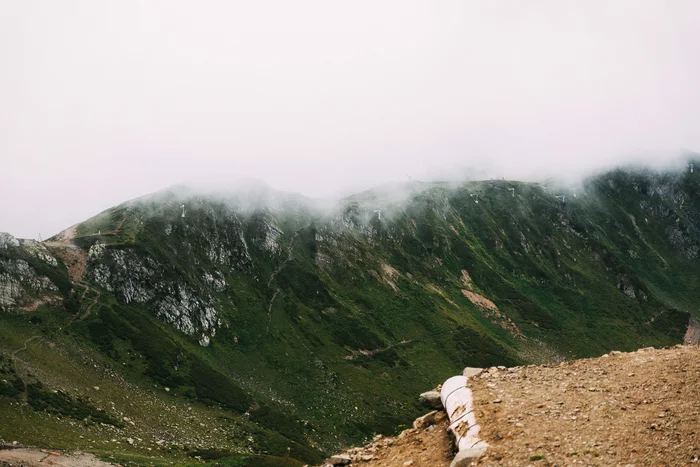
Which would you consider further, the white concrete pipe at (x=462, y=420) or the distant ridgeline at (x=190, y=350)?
the distant ridgeline at (x=190, y=350)

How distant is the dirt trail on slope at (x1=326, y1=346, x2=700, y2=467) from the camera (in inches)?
445

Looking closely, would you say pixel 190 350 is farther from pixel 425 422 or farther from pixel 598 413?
pixel 598 413

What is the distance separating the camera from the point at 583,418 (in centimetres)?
1304

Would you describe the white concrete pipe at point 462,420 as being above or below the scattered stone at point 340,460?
above

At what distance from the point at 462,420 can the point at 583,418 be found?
369 centimetres

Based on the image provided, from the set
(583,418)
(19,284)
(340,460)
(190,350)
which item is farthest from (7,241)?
(583,418)

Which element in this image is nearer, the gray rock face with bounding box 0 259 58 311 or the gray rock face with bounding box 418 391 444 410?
the gray rock face with bounding box 418 391 444 410

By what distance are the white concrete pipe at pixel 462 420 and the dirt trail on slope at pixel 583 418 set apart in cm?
26

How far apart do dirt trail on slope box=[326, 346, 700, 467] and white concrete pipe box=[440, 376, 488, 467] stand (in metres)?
0.26

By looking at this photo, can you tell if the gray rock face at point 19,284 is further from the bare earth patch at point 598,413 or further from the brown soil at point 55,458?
the bare earth patch at point 598,413

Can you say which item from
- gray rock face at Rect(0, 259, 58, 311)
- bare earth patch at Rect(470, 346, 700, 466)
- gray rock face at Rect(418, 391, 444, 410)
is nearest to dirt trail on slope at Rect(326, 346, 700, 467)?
bare earth patch at Rect(470, 346, 700, 466)

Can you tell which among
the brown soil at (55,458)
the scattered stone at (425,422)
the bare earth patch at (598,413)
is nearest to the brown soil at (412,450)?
the scattered stone at (425,422)

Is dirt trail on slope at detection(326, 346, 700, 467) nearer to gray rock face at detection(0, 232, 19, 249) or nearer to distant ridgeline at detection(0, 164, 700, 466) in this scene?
distant ridgeline at detection(0, 164, 700, 466)

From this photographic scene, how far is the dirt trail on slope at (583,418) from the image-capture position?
1130cm
